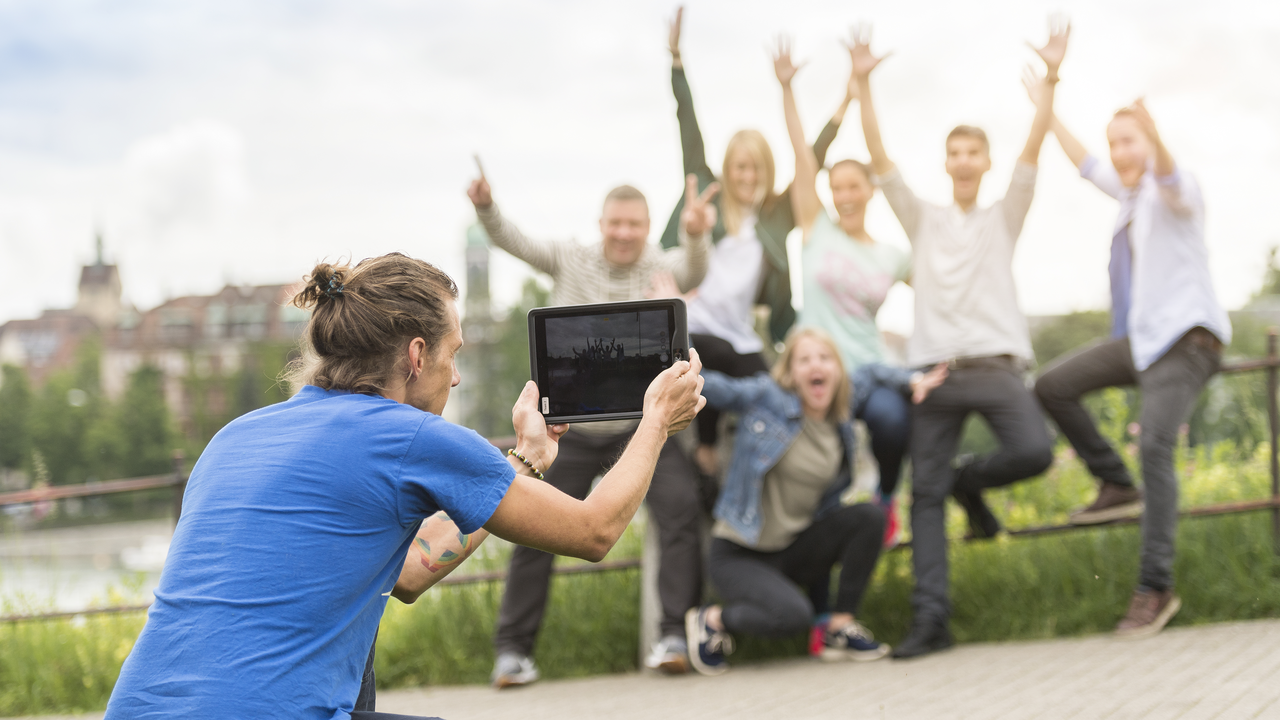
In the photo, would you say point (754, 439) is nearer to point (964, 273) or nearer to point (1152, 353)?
point (964, 273)

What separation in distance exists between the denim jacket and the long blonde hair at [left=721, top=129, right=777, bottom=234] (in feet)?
3.12

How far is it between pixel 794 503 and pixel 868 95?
2082 mm

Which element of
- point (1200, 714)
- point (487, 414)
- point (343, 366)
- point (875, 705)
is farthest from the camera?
point (487, 414)

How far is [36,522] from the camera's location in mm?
7230

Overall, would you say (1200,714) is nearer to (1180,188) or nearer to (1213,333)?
(1213,333)

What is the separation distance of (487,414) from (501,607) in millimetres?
85994

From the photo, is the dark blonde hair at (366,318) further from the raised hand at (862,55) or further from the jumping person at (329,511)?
the raised hand at (862,55)

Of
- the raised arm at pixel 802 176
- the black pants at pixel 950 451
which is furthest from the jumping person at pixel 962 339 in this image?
the raised arm at pixel 802 176

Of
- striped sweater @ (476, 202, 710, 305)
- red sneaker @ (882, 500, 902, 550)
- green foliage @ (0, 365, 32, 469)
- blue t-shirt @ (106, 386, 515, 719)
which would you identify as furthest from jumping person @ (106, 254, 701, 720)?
green foliage @ (0, 365, 32, 469)

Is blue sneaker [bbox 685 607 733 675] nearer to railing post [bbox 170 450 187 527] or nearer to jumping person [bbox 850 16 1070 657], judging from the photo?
jumping person [bbox 850 16 1070 657]

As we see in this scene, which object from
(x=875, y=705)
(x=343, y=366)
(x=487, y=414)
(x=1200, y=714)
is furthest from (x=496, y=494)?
(x=487, y=414)

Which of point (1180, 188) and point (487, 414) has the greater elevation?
point (1180, 188)

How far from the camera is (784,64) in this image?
596 centimetres

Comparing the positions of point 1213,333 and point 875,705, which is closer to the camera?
point 875,705
